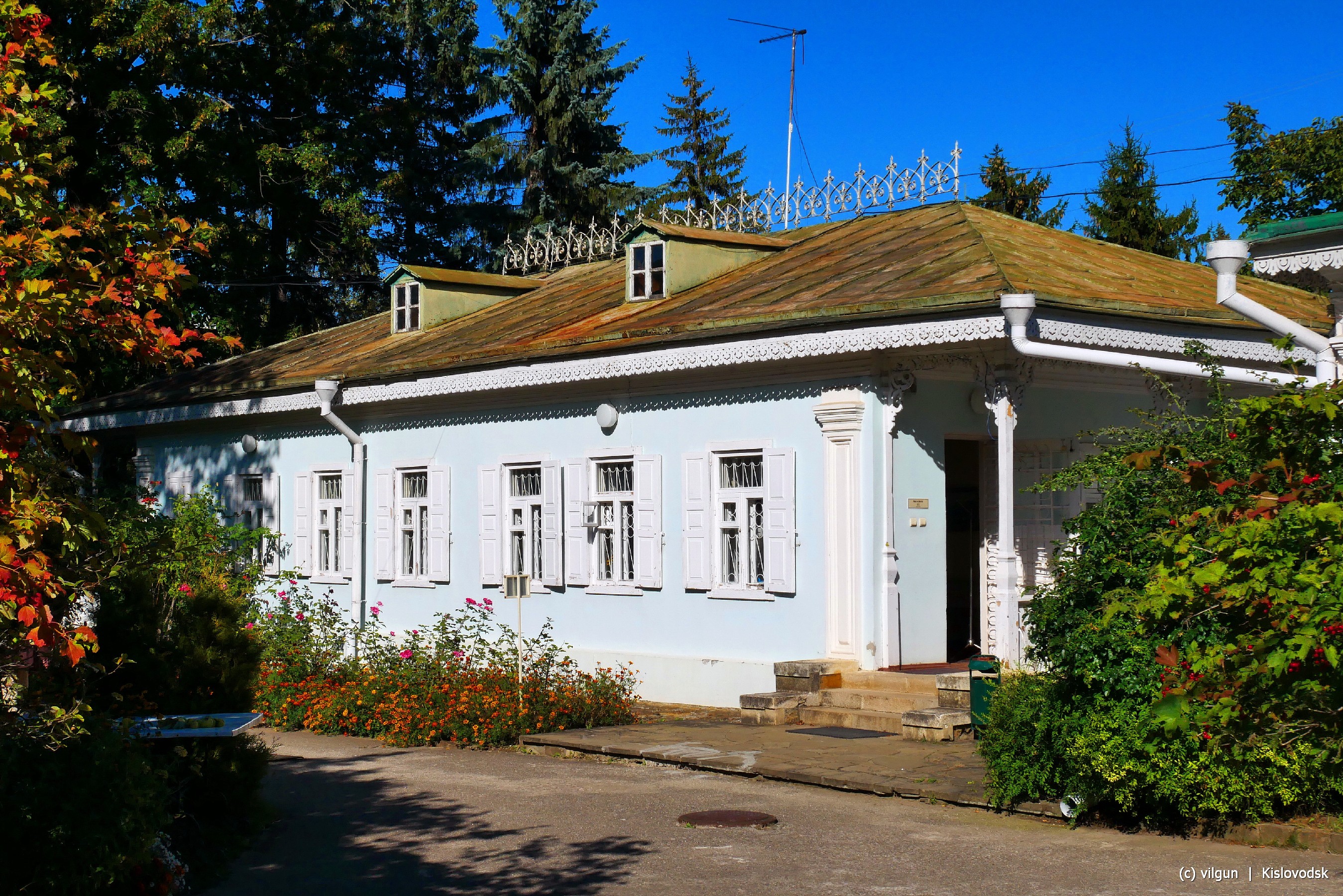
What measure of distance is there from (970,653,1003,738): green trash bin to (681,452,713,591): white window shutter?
4143 mm

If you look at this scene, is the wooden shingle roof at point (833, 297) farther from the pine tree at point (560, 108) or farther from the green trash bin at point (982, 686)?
the pine tree at point (560, 108)

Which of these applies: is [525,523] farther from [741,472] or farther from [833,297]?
[833,297]

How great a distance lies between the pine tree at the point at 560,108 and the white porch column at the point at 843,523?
2483 cm

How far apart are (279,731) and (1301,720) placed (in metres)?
12.0

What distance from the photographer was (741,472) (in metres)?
14.6

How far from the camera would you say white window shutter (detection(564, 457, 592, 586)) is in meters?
16.0

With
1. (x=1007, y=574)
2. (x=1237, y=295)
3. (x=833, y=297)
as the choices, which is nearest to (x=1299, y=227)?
(x=1237, y=295)

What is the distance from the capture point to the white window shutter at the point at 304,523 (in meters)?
19.9

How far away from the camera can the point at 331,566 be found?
64.9 feet

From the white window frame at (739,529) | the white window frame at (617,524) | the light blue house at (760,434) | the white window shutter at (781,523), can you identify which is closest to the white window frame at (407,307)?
the light blue house at (760,434)

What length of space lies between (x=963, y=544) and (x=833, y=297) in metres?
3.67

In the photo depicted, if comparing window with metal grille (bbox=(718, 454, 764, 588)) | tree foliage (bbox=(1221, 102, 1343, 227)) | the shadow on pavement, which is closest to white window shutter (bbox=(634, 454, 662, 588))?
window with metal grille (bbox=(718, 454, 764, 588))

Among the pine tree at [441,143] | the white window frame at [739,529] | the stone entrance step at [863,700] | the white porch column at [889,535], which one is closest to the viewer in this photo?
the stone entrance step at [863,700]

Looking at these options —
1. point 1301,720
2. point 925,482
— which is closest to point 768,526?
point 925,482
